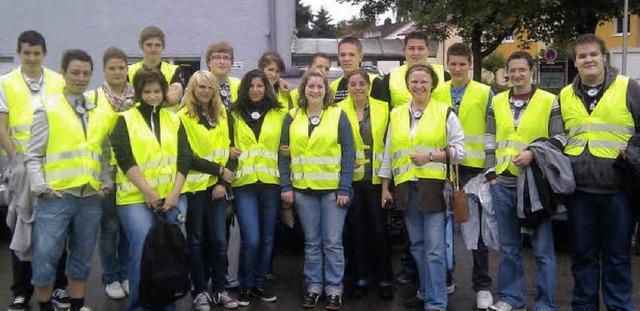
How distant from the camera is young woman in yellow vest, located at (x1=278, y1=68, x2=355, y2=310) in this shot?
5.37 metres

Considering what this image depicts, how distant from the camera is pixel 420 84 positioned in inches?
203

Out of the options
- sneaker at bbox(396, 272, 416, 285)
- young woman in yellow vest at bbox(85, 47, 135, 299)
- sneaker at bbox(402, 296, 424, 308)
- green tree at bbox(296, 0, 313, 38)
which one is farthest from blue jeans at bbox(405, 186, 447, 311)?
green tree at bbox(296, 0, 313, 38)

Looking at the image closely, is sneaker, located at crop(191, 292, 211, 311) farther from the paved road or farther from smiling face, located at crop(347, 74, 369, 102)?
smiling face, located at crop(347, 74, 369, 102)

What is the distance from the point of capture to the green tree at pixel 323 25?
68.0 metres

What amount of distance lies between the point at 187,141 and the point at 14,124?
1515 mm

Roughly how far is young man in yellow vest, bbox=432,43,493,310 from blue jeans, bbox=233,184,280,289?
5.43ft

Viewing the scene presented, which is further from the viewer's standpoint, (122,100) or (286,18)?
(286,18)

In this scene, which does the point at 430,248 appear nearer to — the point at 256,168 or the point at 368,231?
the point at 368,231

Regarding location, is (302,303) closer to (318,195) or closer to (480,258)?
(318,195)

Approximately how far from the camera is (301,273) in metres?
6.63

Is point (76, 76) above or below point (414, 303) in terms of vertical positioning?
above

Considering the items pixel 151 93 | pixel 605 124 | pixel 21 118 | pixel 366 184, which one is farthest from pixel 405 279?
pixel 21 118

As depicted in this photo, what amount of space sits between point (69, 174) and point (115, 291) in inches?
59.0

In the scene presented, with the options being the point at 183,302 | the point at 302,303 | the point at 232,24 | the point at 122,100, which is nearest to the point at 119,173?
the point at 122,100
